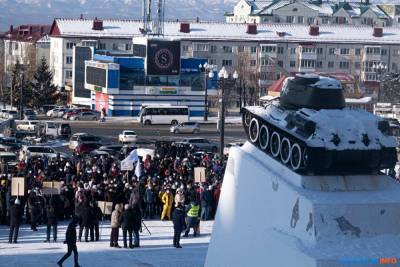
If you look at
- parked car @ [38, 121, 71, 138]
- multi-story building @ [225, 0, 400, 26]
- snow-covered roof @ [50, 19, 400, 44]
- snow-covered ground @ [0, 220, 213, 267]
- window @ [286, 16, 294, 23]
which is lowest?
snow-covered ground @ [0, 220, 213, 267]

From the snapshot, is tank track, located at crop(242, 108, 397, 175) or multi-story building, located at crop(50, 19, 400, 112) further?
multi-story building, located at crop(50, 19, 400, 112)

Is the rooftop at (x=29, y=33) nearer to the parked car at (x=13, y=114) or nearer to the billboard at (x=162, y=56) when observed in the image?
the billboard at (x=162, y=56)

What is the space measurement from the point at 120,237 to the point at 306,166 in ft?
31.1

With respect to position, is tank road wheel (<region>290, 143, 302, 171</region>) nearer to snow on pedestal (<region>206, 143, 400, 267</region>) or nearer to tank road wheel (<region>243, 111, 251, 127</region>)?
snow on pedestal (<region>206, 143, 400, 267</region>)

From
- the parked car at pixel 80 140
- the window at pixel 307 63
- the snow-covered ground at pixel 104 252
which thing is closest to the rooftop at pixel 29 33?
the window at pixel 307 63

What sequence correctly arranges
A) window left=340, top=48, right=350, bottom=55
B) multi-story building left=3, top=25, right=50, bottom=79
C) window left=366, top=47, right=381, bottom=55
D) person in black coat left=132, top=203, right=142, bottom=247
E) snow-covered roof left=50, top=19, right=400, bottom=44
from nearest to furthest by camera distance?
person in black coat left=132, top=203, right=142, bottom=247 → snow-covered roof left=50, top=19, right=400, bottom=44 → window left=366, top=47, right=381, bottom=55 → window left=340, top=48, right=350, bottom=55 → multi-story building left=3, top=25, right=50, bottom=79

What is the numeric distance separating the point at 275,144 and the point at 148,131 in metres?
43.6

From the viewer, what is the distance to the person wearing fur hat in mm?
23094

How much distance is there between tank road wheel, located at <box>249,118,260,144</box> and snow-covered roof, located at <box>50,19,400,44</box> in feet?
238

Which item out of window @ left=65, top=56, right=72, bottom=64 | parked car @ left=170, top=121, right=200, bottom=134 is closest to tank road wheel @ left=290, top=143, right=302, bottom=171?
parked car @ left=170, top=121, right=200, bottom=134

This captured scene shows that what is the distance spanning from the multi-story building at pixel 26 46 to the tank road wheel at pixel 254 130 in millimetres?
77709

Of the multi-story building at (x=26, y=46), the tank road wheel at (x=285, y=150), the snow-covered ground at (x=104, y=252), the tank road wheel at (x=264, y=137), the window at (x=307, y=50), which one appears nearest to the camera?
the tank road wheel at (x=285, y=150)

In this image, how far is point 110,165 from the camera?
109ft

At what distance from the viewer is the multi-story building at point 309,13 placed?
123 metres
